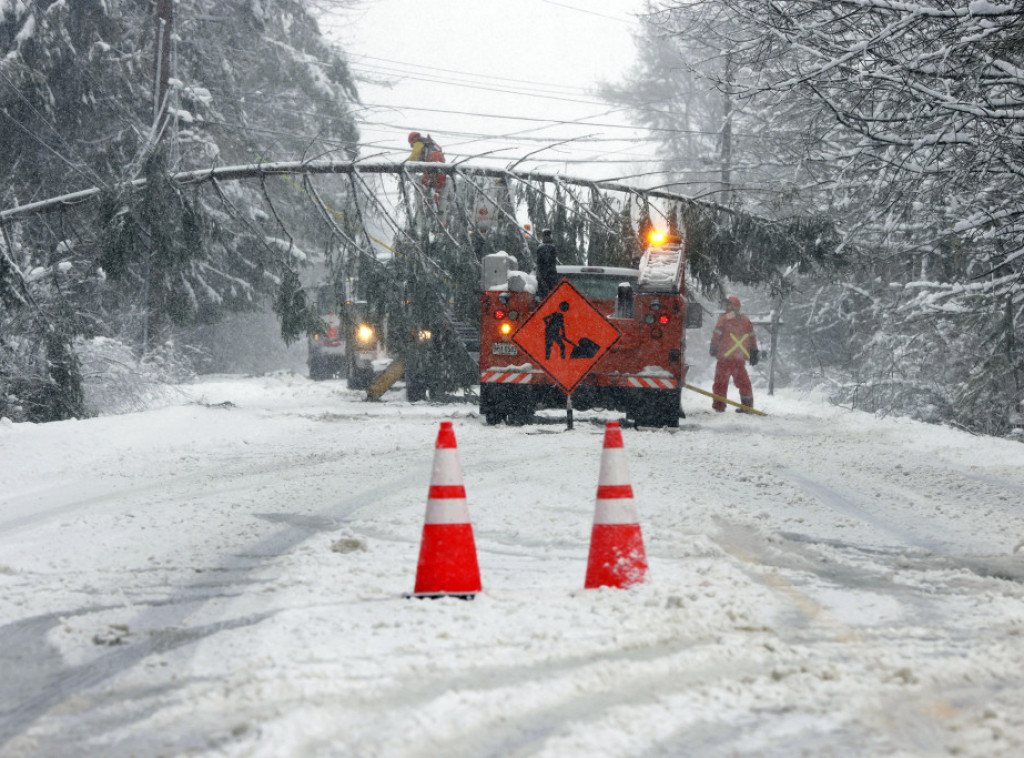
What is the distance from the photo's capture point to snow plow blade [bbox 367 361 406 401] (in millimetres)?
19906

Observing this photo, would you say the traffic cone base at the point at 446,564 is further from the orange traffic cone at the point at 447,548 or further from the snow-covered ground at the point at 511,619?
the snow-covered ground at the point at 511,619

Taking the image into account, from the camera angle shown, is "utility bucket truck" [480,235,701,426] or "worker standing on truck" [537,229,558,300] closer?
"worker standing on truck" [537,229,558,300]

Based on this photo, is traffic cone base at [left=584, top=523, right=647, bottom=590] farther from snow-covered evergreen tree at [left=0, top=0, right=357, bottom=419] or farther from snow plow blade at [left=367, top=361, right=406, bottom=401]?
snow plow blade at [left=367, top=361, right=406, bottom=401]

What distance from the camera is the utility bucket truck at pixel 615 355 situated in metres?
13.3

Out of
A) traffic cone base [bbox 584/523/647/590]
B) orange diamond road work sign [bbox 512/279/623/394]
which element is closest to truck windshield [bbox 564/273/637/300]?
orange diamond road work sign [bbox 512/279/623/394]

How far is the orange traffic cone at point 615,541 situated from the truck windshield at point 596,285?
9.08m

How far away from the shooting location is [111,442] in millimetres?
11141

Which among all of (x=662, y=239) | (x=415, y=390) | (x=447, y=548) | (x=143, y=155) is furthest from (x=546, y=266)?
(x=447, y=548)

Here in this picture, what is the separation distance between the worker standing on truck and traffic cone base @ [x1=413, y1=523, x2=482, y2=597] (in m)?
8.30

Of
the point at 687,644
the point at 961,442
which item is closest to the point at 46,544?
the point at 687,644

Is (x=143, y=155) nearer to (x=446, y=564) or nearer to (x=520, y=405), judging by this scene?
(x=520, y=405)

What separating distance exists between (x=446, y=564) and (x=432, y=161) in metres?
12.2

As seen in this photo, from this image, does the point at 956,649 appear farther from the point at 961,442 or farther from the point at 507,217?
the point at 507,217

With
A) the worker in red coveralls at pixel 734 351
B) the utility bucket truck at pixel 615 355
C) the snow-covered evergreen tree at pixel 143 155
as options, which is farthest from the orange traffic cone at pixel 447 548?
the worker in red coveralls at pixel 734 351
